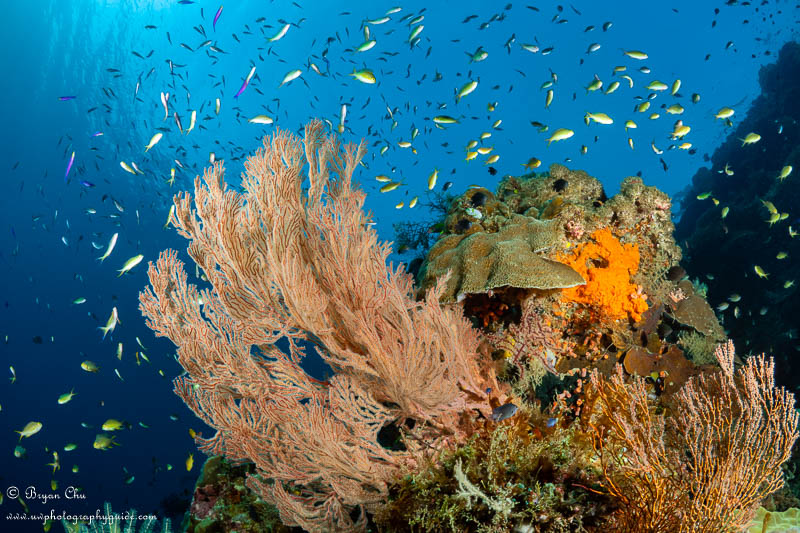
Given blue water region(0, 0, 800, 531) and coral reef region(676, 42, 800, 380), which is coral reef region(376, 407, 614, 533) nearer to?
coral reef region(676, 42, 800, 380)

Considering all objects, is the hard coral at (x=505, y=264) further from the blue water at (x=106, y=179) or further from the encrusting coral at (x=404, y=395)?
the blue water at (x=106, y=179)

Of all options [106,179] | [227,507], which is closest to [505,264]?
[227,507]

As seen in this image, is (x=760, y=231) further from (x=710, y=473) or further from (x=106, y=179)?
(x=106, y=179)

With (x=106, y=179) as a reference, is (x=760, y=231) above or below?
below

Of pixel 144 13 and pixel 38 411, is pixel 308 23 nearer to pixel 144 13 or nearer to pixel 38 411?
pixel 144 13

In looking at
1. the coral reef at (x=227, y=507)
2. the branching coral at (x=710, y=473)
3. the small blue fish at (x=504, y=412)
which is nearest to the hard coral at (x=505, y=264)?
the small blue fish at (x=504, y=412)

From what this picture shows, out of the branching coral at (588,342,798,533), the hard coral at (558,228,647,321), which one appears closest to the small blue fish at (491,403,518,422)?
the branching coral at (588,342,798,533)

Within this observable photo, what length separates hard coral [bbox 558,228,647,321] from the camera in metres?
5.17

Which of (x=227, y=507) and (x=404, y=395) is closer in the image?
(x=404, y=395)

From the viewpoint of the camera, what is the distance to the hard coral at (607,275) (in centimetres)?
517

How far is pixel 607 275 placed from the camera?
17.2 feet

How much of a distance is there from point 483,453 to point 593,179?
210 inches

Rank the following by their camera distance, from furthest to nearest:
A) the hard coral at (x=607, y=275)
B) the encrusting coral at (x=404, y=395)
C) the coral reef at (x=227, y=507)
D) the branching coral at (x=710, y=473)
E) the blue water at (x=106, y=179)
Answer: the blue water at (x=106, y=179) → the hard coral at (x=607, y=275) → the coral reef at (x=227, y=507) → the encrusting coral at (x=404, y=395) → the branching coral at (x=710, y=473)

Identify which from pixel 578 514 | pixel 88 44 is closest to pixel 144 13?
pixel 88 44
